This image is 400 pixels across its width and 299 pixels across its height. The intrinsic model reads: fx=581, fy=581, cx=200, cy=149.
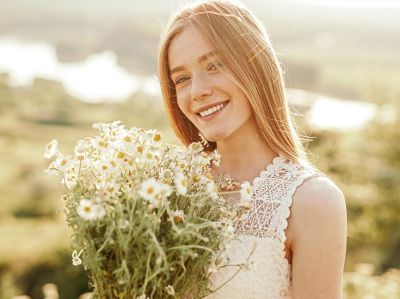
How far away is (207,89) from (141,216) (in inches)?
33.0

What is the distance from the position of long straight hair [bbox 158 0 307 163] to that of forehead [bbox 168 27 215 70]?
0.02 metres

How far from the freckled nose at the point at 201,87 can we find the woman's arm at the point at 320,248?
584mm

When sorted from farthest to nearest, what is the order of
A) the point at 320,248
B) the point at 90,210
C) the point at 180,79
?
the point at 180,79 → the point at 320,248 → the point at 90,210

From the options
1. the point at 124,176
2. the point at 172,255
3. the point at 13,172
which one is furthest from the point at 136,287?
the point at 13,172

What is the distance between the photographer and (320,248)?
2.08m

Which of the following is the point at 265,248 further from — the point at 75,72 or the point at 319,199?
the point at 75,72

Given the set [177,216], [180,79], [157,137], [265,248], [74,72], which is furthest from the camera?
[74,72]

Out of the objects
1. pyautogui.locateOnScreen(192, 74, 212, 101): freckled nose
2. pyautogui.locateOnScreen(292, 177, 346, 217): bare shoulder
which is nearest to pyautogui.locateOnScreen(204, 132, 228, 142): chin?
pyautogui.locateOnScreen(192, 74, 212, 101): freckled nose

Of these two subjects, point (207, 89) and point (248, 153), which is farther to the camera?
point (248, 153)

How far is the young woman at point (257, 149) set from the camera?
211 cm

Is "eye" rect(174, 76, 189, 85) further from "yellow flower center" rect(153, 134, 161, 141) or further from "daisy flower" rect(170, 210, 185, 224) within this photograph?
"daisy flower" rect(170, 210, 185, 224)

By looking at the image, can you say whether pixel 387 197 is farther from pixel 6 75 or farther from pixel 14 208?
pixel 6 75

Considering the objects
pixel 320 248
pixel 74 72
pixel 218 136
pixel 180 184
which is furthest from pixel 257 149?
pixel 74 72

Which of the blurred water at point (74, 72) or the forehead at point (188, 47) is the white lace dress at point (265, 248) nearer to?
the forehead at point (188, 47)
